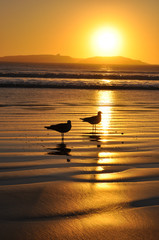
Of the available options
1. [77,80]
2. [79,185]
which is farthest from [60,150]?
[77,80]

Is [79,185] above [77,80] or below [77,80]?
below

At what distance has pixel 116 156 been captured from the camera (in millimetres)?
8859

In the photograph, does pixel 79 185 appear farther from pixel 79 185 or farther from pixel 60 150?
pixel 60 150

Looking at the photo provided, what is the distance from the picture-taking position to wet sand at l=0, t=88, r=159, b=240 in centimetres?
476

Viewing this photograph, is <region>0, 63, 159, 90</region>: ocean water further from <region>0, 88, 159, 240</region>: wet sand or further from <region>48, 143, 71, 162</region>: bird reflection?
<region>48, 143, 71, 162</region>: bird reflection

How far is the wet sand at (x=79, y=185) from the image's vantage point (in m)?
4.76

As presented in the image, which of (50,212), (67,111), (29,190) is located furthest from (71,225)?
(67,111)

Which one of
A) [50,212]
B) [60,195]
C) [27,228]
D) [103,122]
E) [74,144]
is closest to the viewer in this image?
[27,228]

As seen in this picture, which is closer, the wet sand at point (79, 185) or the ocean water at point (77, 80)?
the wet sand at point (79, 185)

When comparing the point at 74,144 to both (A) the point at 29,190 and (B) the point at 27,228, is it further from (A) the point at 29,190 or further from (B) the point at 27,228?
(B) the point at 27,228

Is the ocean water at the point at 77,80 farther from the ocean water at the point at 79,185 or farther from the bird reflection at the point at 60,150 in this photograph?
the bird reflection at the point at 60,150

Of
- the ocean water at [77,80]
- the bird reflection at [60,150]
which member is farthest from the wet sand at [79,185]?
the ocean water at [77,80]

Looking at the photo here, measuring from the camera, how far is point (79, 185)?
6473 millimetres

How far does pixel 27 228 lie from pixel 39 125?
9.09 metres
